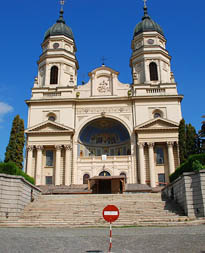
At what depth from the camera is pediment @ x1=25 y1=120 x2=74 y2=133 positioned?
41000mm

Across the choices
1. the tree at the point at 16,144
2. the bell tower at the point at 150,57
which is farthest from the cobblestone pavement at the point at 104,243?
the bell tower at the point at 150,57

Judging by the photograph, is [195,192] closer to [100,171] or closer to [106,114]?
[100,171]

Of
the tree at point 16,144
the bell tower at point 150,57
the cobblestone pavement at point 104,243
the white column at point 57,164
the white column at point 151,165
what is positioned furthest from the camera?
the bell tower at point 150,57

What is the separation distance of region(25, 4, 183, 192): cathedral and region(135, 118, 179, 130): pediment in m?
0.14

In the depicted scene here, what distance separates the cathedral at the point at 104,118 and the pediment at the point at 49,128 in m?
0.14

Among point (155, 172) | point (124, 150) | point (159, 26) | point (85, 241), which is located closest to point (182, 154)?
point (155, 172)

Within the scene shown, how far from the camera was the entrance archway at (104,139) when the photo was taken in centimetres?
4359

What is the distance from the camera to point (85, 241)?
11445 millimetres

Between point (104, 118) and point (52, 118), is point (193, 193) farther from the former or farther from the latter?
point (52, 118)

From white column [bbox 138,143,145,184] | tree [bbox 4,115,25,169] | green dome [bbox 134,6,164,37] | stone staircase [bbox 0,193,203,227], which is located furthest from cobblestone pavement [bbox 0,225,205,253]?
green dome [bbox 134,6,164,37]

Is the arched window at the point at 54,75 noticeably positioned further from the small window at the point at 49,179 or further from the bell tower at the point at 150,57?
the small window at the point at 49,179

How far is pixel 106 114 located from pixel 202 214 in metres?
26.3

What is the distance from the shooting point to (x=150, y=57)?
4681cm

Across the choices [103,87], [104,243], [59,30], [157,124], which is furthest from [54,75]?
[104,243]
